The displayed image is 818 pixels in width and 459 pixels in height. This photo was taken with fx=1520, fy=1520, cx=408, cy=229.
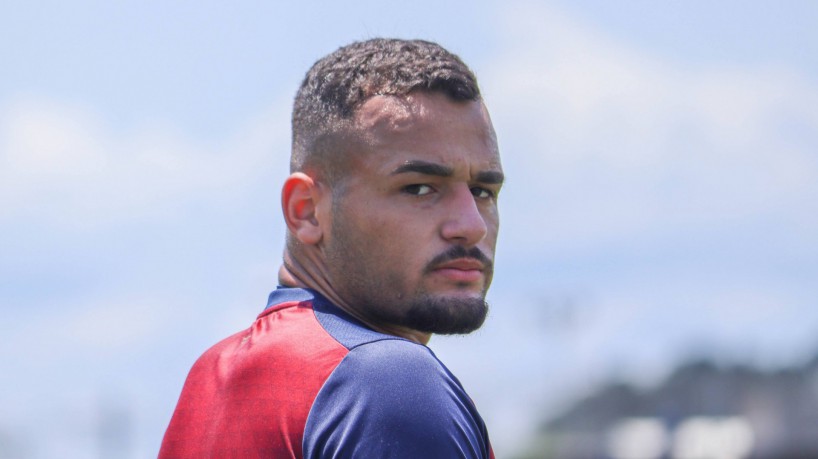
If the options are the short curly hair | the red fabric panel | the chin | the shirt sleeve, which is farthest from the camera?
the short curly hair

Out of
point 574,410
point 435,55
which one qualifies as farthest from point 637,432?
point 435,55

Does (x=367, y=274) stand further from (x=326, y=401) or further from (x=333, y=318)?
(x=326, y=401)

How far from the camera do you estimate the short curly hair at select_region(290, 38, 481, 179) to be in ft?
14.6

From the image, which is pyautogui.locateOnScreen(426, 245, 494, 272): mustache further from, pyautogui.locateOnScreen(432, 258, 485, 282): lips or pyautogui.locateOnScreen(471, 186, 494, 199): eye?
pyautogui.locateOnScreen(471, 186, 494, 199): eye

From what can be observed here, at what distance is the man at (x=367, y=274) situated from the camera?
374 cm

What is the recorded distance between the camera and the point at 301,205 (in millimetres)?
4566

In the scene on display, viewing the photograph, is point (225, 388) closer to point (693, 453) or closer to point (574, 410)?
point (693, 453)

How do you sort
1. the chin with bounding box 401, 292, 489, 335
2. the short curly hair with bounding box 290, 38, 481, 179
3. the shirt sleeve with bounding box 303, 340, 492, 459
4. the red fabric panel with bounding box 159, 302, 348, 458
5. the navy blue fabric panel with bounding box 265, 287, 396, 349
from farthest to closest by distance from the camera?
the short curly hair with bounding box 290, 38, 481, 179
the chin with bounding box 401, 292, 489, 335
the navy blue fabric panel with bounding box 265, 287, 396, 349
the red fabric panel with bounding box 159, 302, 348, 458
the shirt sleeve with bounding box 303, 340, 492, 459

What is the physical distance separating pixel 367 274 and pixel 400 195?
246 mm

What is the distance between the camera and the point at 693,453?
57.1m

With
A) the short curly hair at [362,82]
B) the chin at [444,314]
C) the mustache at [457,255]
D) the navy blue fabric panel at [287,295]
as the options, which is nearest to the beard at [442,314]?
the chin at [444,314]

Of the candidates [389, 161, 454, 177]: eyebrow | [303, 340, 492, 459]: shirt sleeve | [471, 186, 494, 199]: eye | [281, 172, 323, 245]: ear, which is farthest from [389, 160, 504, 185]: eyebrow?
[303, 340, 492, 459]: shirt sleeve

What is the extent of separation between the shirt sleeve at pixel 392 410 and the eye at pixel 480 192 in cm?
80

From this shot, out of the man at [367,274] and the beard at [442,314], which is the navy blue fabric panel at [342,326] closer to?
the man at [367,274]
